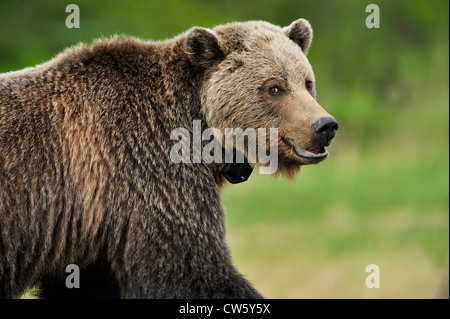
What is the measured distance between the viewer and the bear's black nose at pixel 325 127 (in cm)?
509

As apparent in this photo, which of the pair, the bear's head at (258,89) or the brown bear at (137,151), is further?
the bear's head at (258,89)

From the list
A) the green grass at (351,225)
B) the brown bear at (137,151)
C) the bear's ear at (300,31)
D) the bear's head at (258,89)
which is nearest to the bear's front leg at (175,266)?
the brown bear at (137,151)

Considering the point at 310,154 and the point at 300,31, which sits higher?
the point at 300,31

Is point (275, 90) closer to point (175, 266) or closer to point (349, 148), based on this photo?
point (175, 266)

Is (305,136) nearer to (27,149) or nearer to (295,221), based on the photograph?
(27,149)

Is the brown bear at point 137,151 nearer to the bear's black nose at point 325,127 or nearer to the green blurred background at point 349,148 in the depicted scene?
the bear's black nose at point 325,127

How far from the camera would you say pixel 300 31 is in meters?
5.83

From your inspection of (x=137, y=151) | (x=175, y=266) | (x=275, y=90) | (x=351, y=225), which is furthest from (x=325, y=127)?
(x=351, y=225)

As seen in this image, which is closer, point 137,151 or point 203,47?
point 137,151

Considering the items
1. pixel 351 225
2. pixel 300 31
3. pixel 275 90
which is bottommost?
pixel 351 225

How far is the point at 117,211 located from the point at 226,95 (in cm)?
127

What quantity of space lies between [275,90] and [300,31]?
0.75 meters

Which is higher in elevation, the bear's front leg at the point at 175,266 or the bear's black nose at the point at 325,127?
the bear's black nose at the point at 325,127
